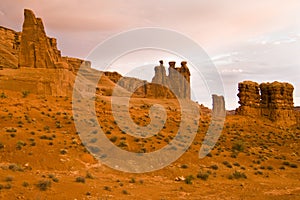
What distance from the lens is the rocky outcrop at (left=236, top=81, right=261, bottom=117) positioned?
45.5 metres

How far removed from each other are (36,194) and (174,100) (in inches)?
2837

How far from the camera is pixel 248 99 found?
45875 millimetres

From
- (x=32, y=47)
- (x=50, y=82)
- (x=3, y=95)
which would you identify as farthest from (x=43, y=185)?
(x=32, y=47)

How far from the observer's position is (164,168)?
18.0 meters

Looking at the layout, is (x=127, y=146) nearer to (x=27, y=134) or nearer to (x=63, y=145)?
(x=63, y=145)

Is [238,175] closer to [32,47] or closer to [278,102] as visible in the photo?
[278,102]

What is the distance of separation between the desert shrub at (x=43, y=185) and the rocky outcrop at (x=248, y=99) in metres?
39.0

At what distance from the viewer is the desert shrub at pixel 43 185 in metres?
11.2

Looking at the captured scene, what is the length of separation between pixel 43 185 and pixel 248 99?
40.3 m

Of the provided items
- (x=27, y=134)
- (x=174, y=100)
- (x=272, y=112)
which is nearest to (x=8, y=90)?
(x=27, y=134)

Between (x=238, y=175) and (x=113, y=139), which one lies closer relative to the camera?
(x=238, y=175)

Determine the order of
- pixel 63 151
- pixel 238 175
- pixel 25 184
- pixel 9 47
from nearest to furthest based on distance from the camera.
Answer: pixel 25 184 < pixel 63 151 < pixel 238 175 < pixel 9 47

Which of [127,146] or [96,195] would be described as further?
[127,146]

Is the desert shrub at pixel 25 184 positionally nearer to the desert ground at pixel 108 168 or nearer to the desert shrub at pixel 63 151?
the desert ground at pixel 108 168
